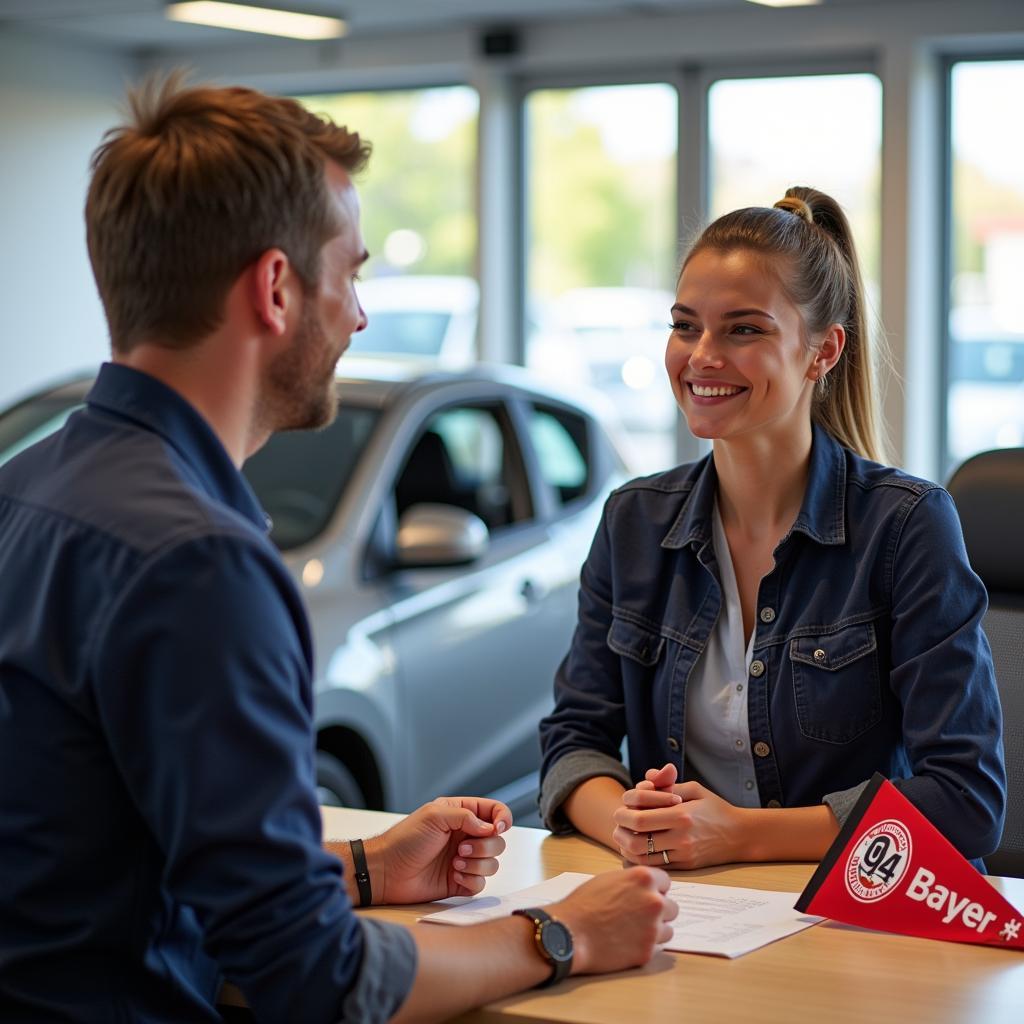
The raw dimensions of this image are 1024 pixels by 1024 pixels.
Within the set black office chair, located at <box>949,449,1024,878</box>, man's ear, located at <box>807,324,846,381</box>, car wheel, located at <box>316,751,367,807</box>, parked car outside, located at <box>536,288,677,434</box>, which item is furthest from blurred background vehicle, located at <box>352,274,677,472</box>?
man's ear, located at <box>807,324,846,381</box>

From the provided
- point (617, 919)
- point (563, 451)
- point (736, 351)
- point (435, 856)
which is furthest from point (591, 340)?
point (617, 919)

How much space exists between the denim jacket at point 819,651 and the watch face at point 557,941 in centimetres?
58

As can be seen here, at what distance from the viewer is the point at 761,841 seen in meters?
2.04

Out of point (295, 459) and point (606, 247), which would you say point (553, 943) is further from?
point (606, 247)

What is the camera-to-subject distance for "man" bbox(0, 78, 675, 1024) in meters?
1.33

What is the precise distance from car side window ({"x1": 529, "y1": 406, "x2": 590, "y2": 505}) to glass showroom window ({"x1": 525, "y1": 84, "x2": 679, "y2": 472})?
3022 millimetres

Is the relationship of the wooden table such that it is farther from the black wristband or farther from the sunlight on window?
the sunlight on window

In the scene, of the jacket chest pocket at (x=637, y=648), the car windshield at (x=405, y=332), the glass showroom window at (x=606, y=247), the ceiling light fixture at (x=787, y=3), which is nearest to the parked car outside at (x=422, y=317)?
the car windshield at (x=405, y=332)

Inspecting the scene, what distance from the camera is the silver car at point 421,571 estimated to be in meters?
3.88

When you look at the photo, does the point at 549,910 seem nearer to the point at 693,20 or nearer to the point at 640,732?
the point at 640,732

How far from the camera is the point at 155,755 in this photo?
133 centimetres

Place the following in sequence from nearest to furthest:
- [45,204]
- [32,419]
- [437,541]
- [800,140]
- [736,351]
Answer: [736,351], [437,541], [32,419], [800,140], [45,204]

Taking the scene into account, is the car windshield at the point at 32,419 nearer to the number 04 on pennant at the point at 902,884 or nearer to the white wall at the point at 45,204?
the number 04 on pennant at the point at 902,884

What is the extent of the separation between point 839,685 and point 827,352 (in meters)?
0.56
